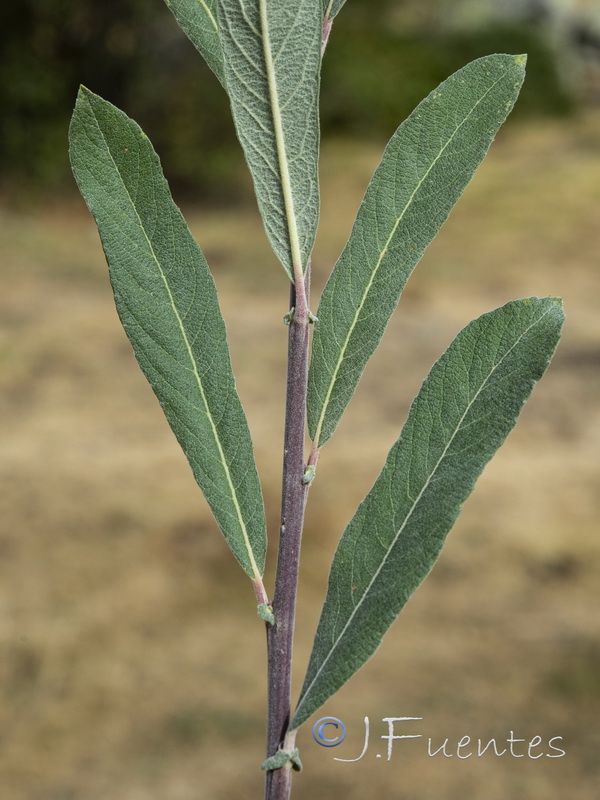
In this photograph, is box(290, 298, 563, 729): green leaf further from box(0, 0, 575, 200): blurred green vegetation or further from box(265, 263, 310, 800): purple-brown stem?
box(0, 0, 575, 200): blurred green vegetation

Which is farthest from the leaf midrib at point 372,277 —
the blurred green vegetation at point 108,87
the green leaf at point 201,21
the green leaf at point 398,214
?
the blurred green vegetation at point 108,87

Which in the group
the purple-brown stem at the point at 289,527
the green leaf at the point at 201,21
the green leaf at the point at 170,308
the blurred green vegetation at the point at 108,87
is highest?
the blurred green vegetation at the point at 108,87

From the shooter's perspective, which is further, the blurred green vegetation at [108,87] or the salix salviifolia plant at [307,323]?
the blurred green vegetation at [108,87]

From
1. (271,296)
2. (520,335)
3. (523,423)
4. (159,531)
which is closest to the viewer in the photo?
(520,335)

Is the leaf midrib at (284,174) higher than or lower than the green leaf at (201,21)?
lower

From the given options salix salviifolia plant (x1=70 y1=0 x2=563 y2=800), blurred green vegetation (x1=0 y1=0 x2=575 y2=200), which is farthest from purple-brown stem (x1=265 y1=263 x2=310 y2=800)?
blurred green vegetation (x1=0 y1=0 x2=575 y2=200)

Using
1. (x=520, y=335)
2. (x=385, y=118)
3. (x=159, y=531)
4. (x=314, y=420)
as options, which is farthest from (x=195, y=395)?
(x=385, y=118)

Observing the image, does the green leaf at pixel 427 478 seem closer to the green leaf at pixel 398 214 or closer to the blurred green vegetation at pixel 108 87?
the green leaf at pixel 398 214

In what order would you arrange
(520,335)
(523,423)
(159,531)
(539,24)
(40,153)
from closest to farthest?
(520,335) < (159,531) < (523,423) < (40,153) < (539,24)

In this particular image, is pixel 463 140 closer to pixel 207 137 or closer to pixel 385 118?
pixel 207 137
